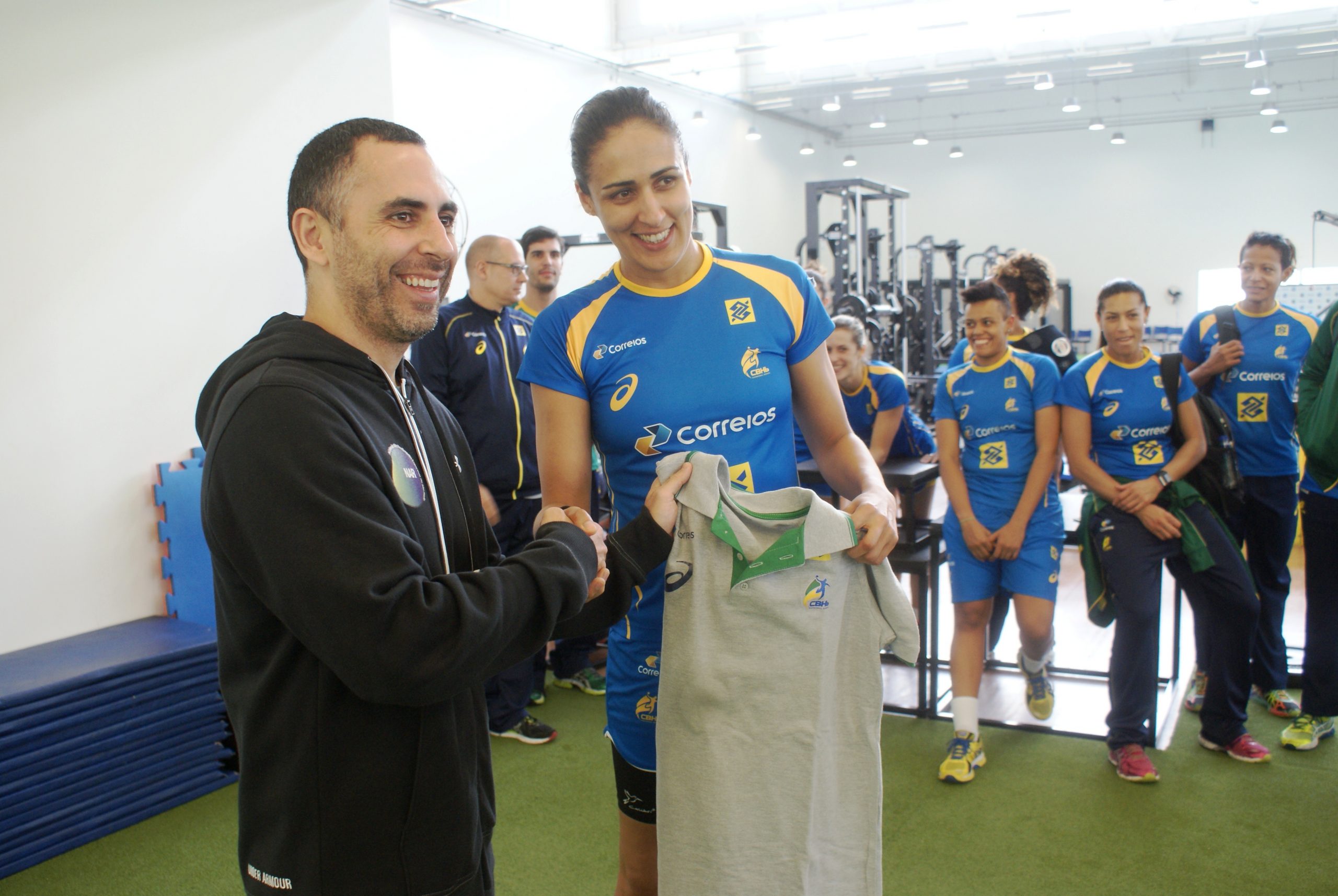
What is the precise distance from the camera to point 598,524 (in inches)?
53.3

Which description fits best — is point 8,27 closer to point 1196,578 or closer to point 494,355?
point 494,355

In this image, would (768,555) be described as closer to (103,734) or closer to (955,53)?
(103,734)

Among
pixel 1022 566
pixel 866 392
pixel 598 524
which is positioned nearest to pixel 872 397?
pixel 866 392

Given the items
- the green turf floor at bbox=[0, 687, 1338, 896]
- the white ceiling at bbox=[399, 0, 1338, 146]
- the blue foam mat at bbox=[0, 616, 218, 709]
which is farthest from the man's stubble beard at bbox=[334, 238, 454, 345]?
the white ceiling at bbox=[399, 0, 1338, 146]

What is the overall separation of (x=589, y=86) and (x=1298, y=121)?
10.1 meters

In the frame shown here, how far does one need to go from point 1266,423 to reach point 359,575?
12.2 feet

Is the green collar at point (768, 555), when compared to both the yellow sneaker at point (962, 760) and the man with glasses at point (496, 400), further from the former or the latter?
the man with glasses at point (496, 400)

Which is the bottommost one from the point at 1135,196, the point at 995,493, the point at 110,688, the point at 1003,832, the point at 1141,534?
the point at 1003,832

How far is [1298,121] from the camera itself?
1358cm

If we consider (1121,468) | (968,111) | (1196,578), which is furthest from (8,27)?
(968,111)

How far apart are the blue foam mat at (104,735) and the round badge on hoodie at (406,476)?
2.48m

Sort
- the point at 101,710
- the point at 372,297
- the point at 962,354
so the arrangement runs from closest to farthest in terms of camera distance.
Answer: the point at 372,297 < the point at 101,710 < the point at 962,354

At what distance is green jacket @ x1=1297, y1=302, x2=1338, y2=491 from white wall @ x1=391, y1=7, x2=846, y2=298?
512 centimetres

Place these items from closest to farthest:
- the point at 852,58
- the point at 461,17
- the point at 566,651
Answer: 1. the point at 566,651
2. the point at 461,17
3. the point at 852,58
